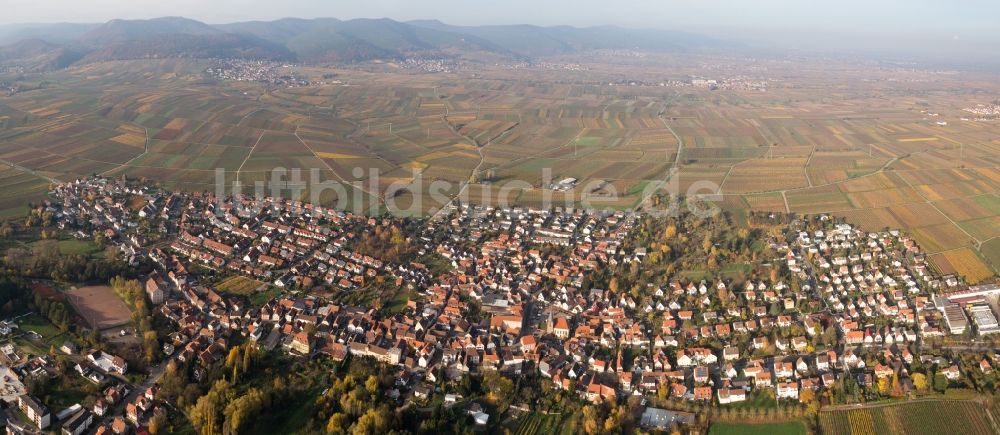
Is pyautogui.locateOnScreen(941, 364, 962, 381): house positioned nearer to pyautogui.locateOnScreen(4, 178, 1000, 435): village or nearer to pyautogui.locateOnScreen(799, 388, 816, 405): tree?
pyautogui.locateOnScreen(4, 178, 1000, 435): village

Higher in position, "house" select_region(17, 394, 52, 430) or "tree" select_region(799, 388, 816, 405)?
"tree" select_region(799, 388, 816, 405)

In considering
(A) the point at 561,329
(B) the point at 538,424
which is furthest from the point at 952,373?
(B) the point at 538,424

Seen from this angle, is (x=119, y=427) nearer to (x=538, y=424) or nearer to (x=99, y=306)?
(x=99, y=306)

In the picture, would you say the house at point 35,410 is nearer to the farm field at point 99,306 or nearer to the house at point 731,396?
the farm field at point 99,306

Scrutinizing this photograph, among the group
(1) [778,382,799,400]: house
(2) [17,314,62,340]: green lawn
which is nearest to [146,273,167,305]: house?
(2) [17,314,62,340]: green lawn

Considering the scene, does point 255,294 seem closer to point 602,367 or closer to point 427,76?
point 602,367

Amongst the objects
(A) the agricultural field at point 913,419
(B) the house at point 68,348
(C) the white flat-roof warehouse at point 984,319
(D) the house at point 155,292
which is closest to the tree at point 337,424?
(B) the house at point 68,348

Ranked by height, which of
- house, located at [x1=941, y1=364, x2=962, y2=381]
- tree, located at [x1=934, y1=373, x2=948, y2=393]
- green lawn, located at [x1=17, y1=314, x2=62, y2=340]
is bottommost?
green lawn, located at [x1=17, y1=314, x2=62, y2=340]
